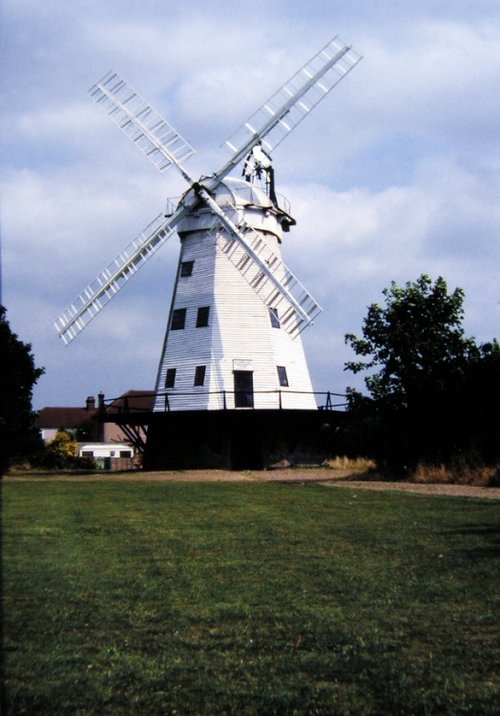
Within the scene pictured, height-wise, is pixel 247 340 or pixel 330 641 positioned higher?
pixel 247 340

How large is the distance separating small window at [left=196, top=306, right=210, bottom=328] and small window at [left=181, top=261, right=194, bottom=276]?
213cm

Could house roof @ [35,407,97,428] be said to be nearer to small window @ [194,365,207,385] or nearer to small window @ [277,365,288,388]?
small window @ [194,365,207,385]

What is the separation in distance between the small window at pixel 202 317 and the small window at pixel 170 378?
7.44 feet

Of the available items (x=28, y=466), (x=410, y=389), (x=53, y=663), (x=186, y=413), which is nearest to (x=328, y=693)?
(x=53, y=663)

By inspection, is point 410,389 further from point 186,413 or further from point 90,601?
point 90,601

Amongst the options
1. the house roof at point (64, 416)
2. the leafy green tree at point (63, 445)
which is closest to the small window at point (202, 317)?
the leafy green tree at point (63, 445)

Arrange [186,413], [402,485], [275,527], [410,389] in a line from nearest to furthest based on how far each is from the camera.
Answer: [275,527] → [402,485] → [410,389] → [186,413]

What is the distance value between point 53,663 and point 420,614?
351cm

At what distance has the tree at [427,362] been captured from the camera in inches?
1092

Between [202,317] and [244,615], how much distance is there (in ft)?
99.8

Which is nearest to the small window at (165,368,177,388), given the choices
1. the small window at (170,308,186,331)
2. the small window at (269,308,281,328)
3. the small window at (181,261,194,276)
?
the small window at (170,308,186,331)

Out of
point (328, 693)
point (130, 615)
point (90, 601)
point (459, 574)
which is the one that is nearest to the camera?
point (328, 693)

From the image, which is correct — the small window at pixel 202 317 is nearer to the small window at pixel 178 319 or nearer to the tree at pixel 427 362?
the small window at pixel 178 319

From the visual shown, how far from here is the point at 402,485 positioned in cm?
2631
